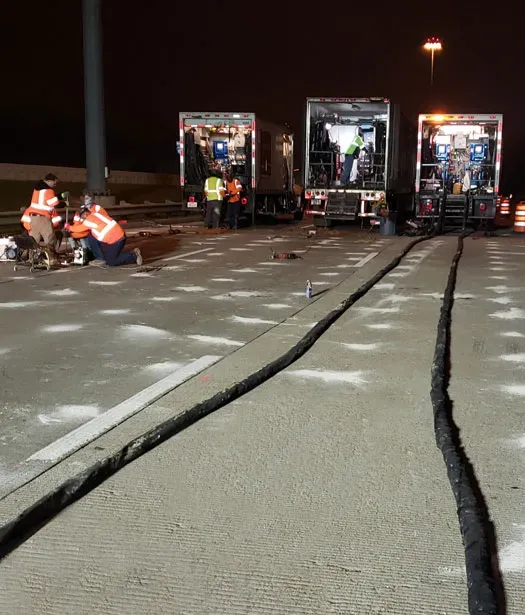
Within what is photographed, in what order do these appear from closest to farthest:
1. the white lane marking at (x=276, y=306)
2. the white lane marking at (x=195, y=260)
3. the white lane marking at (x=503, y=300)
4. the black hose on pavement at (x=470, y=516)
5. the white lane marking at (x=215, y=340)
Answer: the black hose on pavement at (x=470, y=516) < the white lane marking at (x=215, y=340) < the white lane marking at (x=276, y=306) < the white lane marking at (x=503, y=300) < the white lane marking at (x=195, y=260)

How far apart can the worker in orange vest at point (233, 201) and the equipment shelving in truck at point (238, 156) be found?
3.58 feet

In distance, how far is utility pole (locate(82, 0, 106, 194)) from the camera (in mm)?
23578

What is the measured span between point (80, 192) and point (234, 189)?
65.9ft

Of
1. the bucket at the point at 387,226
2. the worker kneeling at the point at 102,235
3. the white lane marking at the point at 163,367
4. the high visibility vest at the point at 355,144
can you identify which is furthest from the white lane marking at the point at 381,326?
the high visibility vest at the point at 355,144

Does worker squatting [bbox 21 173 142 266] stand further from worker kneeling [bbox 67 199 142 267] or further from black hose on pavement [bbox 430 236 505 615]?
black hose on pavement [bbox 430 236 505 615]

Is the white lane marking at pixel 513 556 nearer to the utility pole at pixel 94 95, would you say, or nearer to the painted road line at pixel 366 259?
the painted road line at pixel 366 259

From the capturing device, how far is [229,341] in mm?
6895

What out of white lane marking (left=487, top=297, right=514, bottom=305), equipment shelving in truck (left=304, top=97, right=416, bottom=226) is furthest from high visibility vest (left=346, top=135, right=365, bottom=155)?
white lane marking (left=487, top=297, right=514, bottom=305)

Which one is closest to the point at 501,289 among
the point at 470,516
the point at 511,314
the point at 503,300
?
the point at 503,300

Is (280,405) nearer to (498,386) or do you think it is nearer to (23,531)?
(498,386)

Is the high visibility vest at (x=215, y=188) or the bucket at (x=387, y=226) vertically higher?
the high visibility vest at (x=215, y=188)

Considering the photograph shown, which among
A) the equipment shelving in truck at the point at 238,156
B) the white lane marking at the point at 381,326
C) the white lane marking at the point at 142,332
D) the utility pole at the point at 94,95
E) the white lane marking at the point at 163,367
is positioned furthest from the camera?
the utility pole at the point at 94,95

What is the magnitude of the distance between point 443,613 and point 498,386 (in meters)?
3.08

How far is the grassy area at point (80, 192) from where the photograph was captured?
31.0 metres
